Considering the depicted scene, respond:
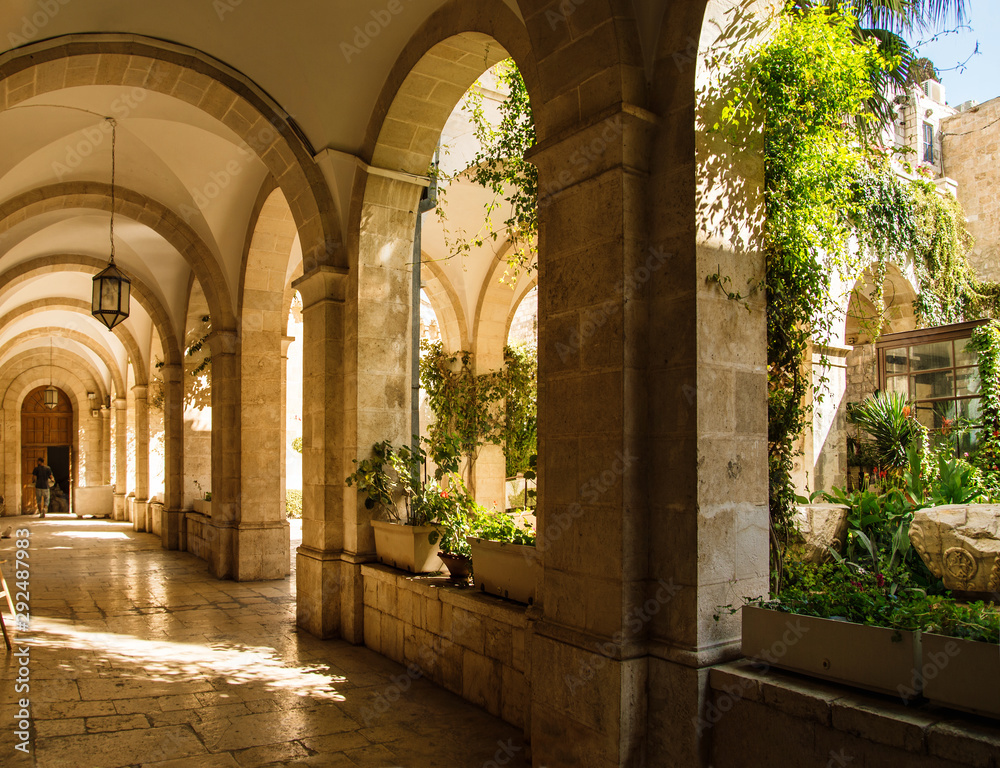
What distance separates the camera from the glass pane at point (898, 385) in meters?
8.56

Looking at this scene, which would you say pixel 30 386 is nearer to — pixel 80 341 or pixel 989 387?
pixel 80 341

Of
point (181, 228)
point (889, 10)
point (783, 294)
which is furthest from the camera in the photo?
point (181, 228)

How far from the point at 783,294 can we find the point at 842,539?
6.84ft

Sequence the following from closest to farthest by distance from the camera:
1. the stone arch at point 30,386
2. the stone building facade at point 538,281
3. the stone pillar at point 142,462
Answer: the stone building facade at point 538,281
the stone pillar at point 142,462
the stone arch at point 30,386

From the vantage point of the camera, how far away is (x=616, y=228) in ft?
8.86

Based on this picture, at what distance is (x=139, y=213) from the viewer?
815 centimetres

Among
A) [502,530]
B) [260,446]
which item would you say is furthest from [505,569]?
[260,446]

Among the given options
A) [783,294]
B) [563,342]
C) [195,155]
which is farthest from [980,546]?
[195,155]

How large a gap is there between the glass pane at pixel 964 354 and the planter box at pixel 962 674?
6.73 meters

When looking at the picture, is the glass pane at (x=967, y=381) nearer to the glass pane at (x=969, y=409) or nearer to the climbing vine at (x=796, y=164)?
the glass pane at (x=969, y=409)

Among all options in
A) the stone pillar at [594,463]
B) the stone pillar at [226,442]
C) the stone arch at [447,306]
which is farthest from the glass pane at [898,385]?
the stone pillar at [226,442]

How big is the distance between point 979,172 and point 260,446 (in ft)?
37.6

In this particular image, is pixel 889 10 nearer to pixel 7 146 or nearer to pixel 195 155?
pixel 195 155

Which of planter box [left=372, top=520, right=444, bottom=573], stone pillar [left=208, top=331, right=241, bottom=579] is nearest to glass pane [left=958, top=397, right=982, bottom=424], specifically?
planter box [left=372, top=520, right=444, bottom=573]
